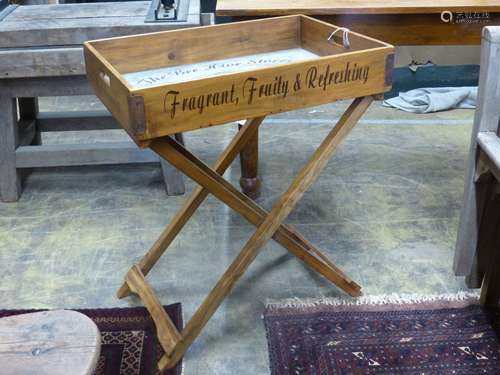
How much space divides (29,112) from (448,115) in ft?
8.78

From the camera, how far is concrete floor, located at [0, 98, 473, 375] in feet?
7.66

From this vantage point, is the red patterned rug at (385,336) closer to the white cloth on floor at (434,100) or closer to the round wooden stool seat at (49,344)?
the round wooden stool seat at (49,344)

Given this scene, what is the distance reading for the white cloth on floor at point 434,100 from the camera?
430 centimetres

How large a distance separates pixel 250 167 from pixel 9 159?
1.21 metres

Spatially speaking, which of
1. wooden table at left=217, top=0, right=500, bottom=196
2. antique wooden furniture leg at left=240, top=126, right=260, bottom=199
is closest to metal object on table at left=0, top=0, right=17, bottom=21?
wooden table at left=217, top=0, right=500, bottom=196

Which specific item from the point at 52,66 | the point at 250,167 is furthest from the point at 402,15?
the point at 52,66

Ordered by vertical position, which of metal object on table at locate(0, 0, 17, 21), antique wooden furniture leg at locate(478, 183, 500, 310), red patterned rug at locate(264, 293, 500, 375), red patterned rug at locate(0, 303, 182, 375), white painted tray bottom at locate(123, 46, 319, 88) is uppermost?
white painted tray bottom at locate(123, 46, 319, 88)

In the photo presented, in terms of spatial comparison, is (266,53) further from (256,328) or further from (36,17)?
(36,17)

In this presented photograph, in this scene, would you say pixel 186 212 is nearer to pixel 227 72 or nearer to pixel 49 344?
pixel 227 72

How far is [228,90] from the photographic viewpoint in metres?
1.69

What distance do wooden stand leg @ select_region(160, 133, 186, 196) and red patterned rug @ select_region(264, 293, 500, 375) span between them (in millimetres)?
1081

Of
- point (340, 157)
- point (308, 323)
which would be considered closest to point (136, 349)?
point (308, 323)

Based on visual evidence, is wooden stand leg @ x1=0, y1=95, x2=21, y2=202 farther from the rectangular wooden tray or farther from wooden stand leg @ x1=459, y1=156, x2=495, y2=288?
wooden stand leg @ x1=459, y1=156, x2=495, y2=288

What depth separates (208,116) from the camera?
5.58 feet
